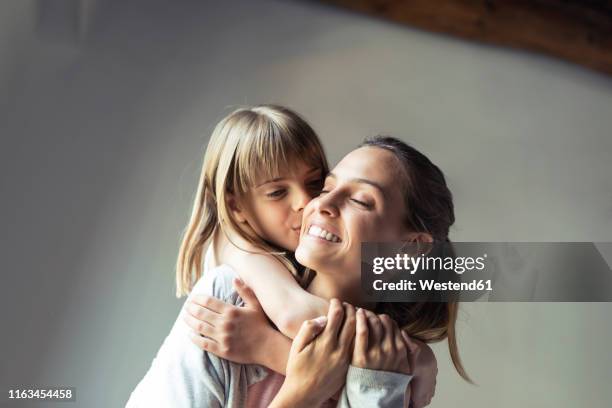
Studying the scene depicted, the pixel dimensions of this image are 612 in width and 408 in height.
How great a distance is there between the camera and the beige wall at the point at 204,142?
129 cm

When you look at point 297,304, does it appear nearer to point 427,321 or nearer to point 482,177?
point 427,321

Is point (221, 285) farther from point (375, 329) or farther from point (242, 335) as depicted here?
point (375, 329)

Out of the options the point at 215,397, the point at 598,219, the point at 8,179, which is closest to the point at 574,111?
the point at 598,219

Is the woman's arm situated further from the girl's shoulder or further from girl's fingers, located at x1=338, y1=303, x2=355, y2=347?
the girl's shoulder

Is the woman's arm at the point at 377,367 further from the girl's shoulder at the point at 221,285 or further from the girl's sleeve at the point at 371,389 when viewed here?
the girl's shoulder at the point at 221,285

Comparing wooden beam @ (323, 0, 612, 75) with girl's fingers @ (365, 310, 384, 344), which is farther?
wooden beam @ (323, 0, 612, 75)

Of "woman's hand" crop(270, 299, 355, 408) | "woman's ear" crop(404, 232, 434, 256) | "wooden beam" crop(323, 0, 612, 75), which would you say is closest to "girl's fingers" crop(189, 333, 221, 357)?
"woman's hand" crop(270, 299, 355, 408)

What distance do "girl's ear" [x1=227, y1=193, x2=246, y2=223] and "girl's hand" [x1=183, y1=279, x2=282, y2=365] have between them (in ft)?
0.36

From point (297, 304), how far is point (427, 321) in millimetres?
226

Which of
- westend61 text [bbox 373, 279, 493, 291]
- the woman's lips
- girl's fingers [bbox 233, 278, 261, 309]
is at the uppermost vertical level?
the woman's lips

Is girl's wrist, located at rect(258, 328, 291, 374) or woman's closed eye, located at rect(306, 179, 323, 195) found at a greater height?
woman's closed eye, located at rect(306, 179, 323, 195)

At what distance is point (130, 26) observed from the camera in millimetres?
1450

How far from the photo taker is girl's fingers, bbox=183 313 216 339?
3.71 feet

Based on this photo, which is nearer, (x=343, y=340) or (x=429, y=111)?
(x=343, y=340)
